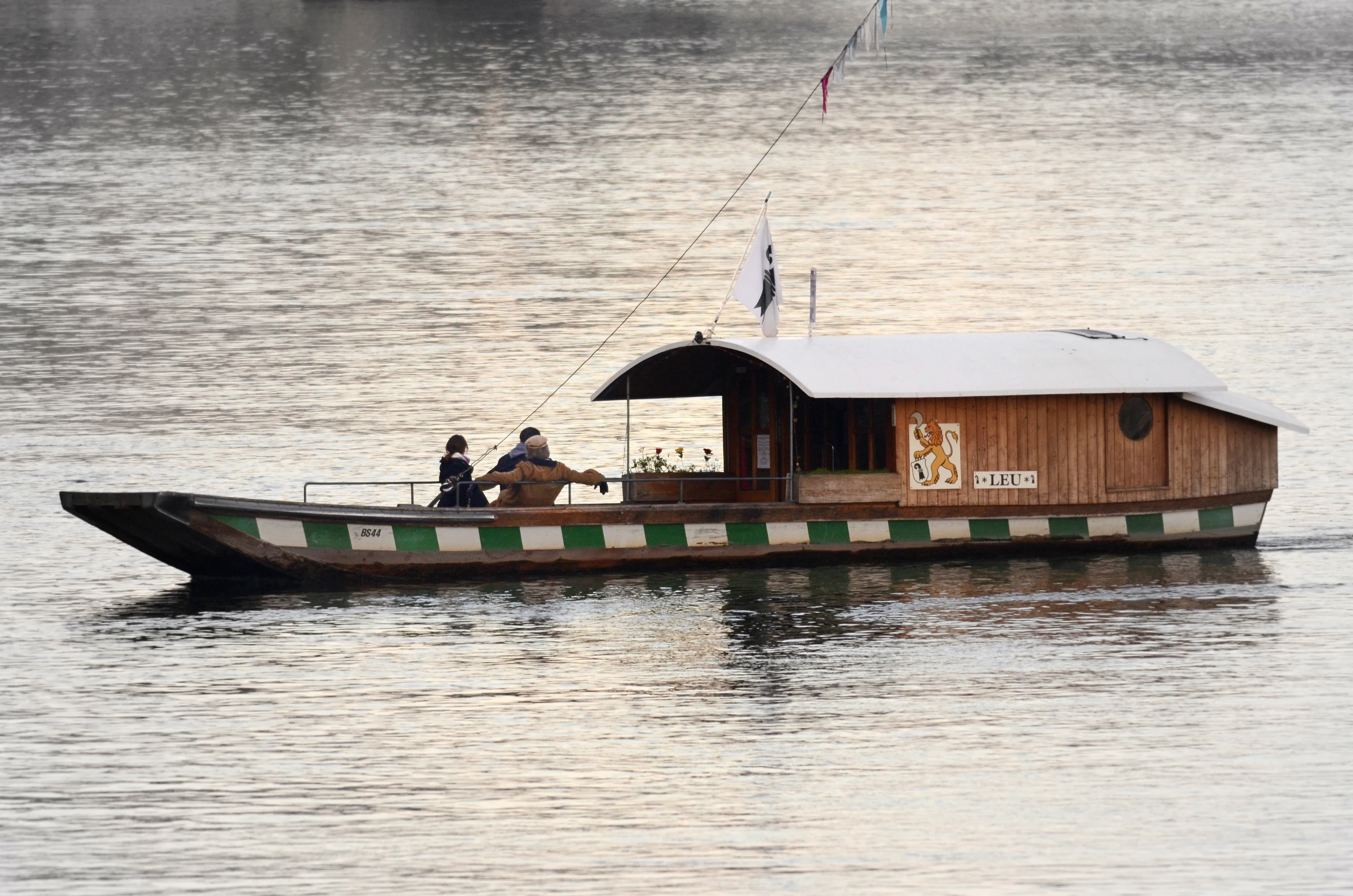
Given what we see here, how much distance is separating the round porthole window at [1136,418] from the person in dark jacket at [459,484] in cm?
951

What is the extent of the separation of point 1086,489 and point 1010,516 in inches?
48.9

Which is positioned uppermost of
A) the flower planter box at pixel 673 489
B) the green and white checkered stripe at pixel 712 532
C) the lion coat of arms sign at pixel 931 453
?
the lion coat of arms sign at pixel 931 453

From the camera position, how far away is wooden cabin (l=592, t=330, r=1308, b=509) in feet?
106

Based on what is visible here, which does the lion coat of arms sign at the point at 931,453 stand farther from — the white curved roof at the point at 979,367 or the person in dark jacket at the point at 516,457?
the person in dark jacket at the point at 516,457

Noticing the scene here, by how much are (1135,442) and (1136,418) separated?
0.36 m

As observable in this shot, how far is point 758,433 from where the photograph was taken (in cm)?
3375

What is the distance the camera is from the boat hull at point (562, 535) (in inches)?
1188

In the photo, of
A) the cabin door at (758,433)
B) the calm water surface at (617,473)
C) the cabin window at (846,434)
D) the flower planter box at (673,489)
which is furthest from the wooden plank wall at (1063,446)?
the flower planter box at (673,489)

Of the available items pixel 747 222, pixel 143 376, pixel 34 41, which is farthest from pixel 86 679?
pixel 34 41

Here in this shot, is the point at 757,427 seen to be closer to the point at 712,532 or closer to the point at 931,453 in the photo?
the point at 712,532

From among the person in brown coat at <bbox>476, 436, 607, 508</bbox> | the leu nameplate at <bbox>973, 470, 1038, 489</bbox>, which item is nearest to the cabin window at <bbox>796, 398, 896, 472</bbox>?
the leu nameplate at <bbox>973, 470, 1038, 489</bbox>

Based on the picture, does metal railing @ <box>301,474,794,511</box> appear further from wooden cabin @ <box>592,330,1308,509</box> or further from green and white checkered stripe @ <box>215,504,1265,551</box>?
green and white checkered stripe @ <box>215,504,1265,551</box>

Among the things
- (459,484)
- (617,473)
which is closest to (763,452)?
(459,484)

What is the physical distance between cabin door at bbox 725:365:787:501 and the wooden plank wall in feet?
6.73
